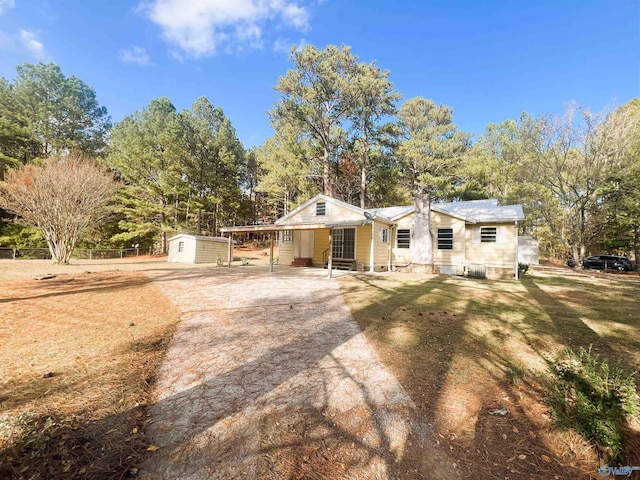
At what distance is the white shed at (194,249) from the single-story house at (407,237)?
528cm

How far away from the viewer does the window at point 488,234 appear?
13.9 meters

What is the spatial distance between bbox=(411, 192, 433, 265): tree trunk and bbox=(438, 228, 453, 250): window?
4.74ft

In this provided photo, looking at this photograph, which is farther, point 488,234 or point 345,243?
point 345,243

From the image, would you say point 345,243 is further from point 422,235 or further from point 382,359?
point 382,359

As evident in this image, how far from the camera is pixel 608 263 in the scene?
794 inches

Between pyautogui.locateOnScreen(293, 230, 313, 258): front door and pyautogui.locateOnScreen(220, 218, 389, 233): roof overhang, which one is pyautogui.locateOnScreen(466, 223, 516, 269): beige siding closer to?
pyautogui.locateOnScreen(220, 218, 389, 233): roof overhang

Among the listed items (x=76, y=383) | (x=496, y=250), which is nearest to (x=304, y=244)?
(x=496, y=250)

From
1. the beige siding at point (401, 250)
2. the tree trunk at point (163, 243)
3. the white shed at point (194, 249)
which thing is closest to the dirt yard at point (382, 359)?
the beige siding at point (401, 250)

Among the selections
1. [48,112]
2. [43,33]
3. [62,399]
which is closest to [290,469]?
[62,399]

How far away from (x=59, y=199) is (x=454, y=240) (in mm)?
20318

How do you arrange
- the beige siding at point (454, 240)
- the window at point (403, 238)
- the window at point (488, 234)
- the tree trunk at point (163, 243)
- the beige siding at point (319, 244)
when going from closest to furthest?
the window at point (488, 234)
the beige siding at point (454, 240)
the window at point (403, 238)
the beige siding at point (319, 244)
the tree trunk at point (163, 243)

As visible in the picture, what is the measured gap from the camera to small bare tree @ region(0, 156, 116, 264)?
1327 cm

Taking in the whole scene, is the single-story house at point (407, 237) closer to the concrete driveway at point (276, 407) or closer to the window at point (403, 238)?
the window at point (403, 238)

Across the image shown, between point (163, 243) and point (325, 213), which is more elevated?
point (325, 213)
